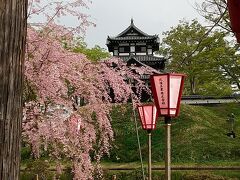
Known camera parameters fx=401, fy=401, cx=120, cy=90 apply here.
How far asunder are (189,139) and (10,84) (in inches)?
939

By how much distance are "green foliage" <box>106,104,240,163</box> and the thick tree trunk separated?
19341 mm

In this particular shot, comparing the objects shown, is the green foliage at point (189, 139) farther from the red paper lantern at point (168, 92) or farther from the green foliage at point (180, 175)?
the red paper lantern at point (168, 92)

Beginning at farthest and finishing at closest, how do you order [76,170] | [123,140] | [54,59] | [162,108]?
[123,140], [76,170], [54,59], [162,108]

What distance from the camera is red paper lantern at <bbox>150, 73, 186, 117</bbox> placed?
182 inches

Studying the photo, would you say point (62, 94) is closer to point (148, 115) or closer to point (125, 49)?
point (148, 115)

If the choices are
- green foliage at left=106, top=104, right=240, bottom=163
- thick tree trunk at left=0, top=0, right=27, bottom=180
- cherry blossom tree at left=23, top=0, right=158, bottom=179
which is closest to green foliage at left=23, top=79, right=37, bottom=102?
cherry blossom tree at left=23, top=0, right=158, bottom=179

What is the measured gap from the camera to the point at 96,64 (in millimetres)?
9023

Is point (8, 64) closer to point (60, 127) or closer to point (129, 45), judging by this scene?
point (60, 127)

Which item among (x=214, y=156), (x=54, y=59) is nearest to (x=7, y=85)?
(x=54, y=59)

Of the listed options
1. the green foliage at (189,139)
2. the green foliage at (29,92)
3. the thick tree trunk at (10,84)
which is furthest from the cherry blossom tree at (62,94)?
the green foliage at (189,139)

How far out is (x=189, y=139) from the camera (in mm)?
25062

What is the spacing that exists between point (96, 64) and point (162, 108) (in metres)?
4.58

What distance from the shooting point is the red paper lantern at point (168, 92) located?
461cm

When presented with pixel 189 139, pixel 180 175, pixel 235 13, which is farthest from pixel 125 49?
pixel 235 13
